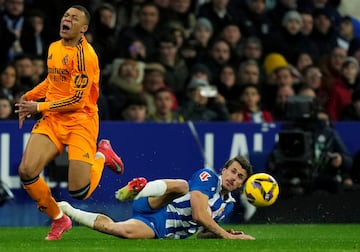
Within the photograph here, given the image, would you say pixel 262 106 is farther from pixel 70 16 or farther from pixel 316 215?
pixel 70 16

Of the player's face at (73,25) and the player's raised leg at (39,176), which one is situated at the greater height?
the player's face at (73,25)

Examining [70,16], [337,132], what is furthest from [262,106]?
[70,16]

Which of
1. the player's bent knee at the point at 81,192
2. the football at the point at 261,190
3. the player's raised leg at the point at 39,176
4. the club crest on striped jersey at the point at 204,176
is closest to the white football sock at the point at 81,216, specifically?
the player's raised leg at the point at 39,176

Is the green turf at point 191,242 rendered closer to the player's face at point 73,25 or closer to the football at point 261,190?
the football at point 261,190

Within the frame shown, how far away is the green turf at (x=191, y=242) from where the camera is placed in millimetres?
→ 11721

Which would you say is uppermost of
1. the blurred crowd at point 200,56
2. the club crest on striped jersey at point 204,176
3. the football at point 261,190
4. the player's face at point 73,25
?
the player's face at point 73,25

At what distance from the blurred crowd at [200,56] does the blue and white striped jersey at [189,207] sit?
4766 mm

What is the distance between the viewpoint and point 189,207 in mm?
12625

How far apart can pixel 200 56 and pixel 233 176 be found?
7331 mm

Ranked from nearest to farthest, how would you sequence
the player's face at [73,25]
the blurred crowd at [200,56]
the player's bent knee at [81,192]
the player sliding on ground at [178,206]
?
the player sliding on ground at [178,206] < the player's face at [73,25] < the player's bent knee at [81,192] < the blurred crowd at [200,56]

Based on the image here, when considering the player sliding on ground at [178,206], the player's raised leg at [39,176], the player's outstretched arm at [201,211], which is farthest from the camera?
the player's raised leg at [39,176]

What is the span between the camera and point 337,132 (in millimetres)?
18078

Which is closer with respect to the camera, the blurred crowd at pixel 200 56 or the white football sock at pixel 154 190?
the white football sock at pixel 154 190

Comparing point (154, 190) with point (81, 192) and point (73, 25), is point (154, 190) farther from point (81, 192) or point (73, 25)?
point (73, 25)
